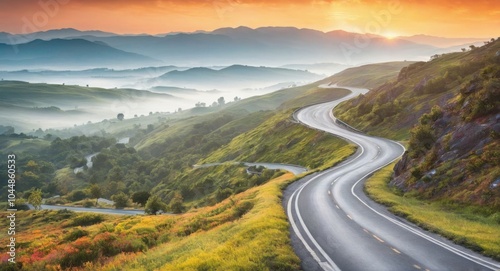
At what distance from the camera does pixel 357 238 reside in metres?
21.2

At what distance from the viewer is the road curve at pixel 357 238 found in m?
16.7

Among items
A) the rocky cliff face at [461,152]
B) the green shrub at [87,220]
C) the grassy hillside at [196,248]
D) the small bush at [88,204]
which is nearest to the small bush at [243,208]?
the grassy hillside at [196,248]

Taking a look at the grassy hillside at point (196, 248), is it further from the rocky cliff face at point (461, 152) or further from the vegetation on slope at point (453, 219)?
the rocky cliff face at point (461, 152)

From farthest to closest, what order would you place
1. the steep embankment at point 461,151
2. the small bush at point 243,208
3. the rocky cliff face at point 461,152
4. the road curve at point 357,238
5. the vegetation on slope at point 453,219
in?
the small bush at point 243,208, the rocky cliff face at point 461,152, the steep embankment at point 461,151, the vegetation on slope at point 453,219, the road curve at point 357,238

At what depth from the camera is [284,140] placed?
10825cm

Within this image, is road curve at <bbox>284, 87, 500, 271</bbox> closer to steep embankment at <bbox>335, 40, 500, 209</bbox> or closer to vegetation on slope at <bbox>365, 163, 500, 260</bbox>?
vegetation on slope at <bbox>365, 163, 500, 260</bbox>

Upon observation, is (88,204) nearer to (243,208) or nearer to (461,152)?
(243,208)

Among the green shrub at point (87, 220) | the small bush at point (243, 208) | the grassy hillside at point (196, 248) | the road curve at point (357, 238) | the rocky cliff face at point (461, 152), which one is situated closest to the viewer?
the grassy hillside at point (196, 248)

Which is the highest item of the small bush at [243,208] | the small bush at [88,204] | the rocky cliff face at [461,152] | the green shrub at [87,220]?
the rocky cliff face at [461,152]

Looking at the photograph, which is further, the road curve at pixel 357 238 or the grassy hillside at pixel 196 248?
the road curve at pixel 357 238

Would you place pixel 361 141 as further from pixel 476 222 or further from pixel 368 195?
pixel 476 222

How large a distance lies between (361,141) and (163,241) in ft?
200

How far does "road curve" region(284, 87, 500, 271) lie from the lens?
16.7 meters

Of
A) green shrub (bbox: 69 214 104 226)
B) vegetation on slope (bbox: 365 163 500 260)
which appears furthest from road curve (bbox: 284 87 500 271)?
green shrub (bbox: 69 214 104 226)
